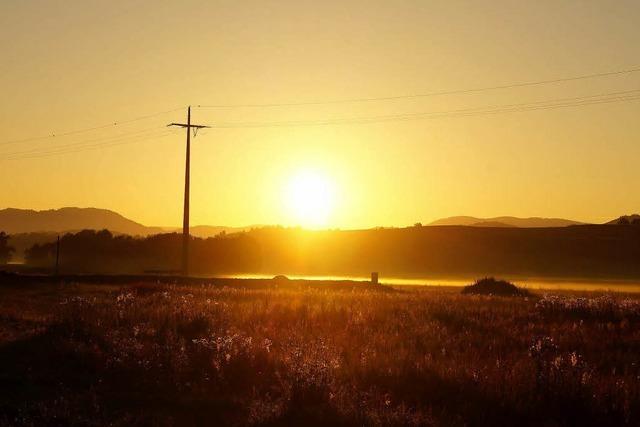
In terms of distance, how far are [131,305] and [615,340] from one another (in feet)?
42.3

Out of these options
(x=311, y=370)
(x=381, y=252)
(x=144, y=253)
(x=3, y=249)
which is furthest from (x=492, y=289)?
(x=381, y=252)

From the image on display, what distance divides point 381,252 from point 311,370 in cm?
12120

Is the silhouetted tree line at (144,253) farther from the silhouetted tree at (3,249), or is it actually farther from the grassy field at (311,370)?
the grassy field at (311,370)

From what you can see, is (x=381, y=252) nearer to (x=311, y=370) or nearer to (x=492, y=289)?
(x=492, y=289)

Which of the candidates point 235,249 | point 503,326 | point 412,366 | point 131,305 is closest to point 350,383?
point 412,366

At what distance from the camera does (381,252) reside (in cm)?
13125

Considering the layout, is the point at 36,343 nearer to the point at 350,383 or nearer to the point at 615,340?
the point at 350,383

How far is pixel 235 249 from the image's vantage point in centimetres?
9569

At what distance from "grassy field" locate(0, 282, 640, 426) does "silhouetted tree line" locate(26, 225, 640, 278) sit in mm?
65079

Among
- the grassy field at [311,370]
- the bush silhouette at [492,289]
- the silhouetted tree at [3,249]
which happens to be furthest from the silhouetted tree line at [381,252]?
the grassy field at [311,370]

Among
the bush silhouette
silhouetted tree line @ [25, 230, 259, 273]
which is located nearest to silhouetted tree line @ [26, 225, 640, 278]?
silhouetted tree line @ [25, 230, 259, 273]

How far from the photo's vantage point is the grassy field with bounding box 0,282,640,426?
952 cm

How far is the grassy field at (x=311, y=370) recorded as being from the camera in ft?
31.2

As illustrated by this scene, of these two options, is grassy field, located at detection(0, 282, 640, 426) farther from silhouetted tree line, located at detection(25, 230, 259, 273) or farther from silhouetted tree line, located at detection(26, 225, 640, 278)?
silhouetted tree line, located at detection(25, 230, 259, 273)
